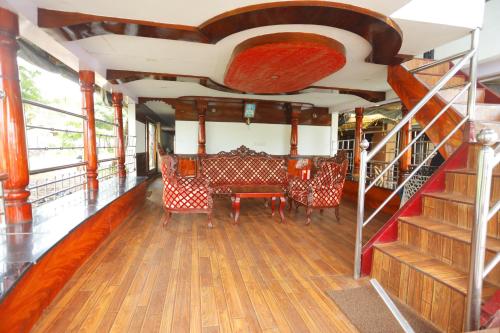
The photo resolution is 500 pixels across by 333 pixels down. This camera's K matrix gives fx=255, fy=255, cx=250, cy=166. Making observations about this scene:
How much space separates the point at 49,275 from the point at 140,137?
21.6 ft

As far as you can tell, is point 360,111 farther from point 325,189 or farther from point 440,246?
point 440,246

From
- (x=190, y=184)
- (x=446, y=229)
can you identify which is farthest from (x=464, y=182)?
(x=190, y=184)

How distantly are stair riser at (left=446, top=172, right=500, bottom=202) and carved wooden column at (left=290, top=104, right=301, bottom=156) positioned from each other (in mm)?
5090

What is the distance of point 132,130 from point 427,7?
6557mm

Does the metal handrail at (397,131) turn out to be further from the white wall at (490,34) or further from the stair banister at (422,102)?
the white wall at (490,34)

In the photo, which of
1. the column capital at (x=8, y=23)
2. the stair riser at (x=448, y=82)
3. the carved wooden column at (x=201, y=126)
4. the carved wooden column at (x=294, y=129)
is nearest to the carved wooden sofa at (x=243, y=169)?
the carved wooden column at (x=201, y=126)

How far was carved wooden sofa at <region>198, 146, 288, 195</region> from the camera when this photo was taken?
5.62 metres

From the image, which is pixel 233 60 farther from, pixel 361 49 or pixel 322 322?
pixel 322 322

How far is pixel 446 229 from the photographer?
187cm

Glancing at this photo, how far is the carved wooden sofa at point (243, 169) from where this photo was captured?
5621 millimetres

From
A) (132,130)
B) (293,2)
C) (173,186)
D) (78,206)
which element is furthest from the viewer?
(132,130)

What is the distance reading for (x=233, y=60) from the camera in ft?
10.2

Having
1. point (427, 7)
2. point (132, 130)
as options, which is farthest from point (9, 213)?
point (132, 130)

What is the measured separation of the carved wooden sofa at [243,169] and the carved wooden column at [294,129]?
55.6 inches
